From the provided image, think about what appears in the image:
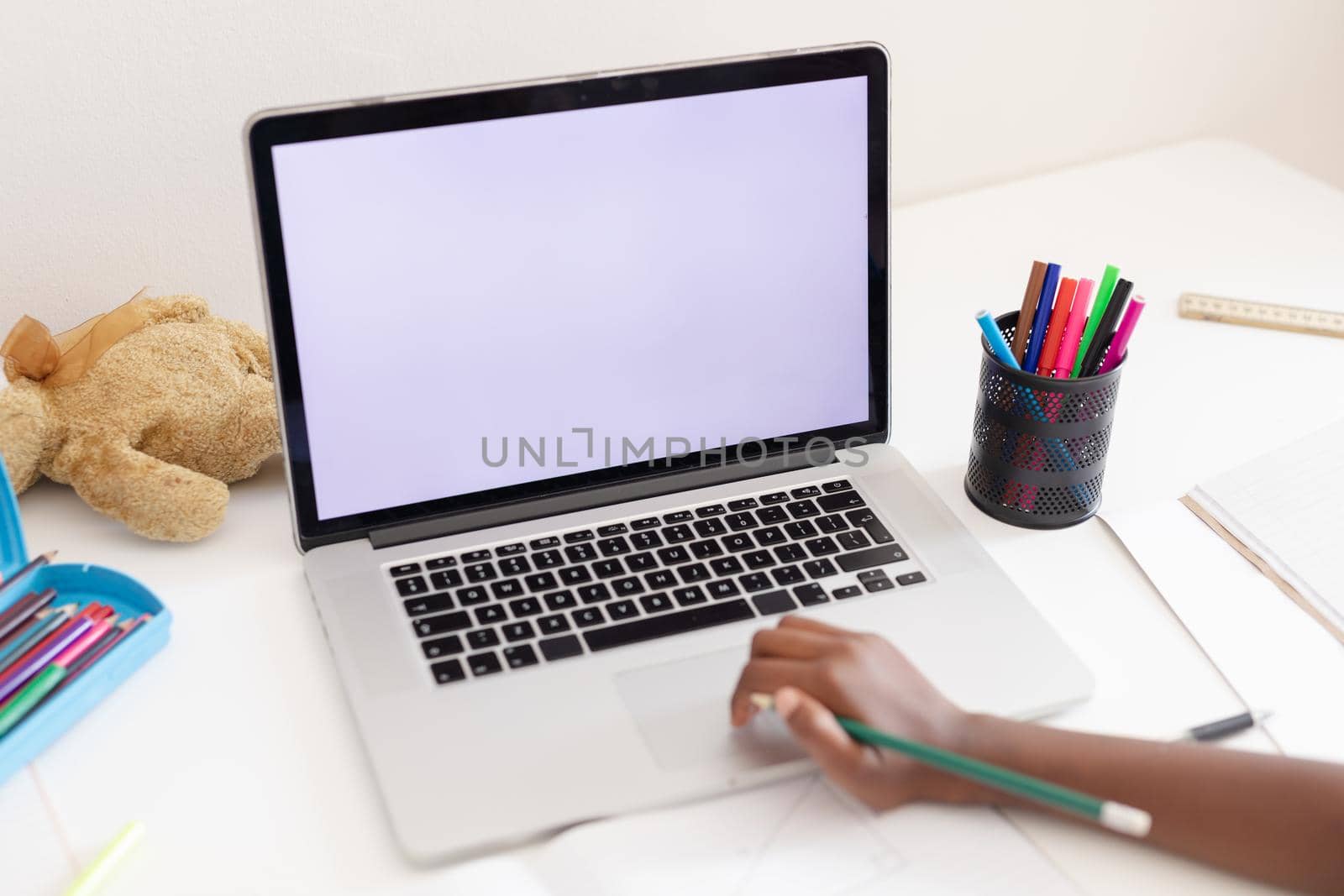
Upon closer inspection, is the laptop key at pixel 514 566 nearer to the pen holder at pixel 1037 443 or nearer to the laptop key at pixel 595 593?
the laptop key at pixel 595 593

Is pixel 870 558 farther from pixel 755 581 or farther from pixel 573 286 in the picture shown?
pixel 573 286

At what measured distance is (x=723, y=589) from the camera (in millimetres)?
722

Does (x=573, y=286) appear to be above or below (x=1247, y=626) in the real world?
above

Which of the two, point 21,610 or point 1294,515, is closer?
A: point 21,610

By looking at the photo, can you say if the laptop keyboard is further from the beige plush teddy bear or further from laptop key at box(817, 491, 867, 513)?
the beige plush teddy bear

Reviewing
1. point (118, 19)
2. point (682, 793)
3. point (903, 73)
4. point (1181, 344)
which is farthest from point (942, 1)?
point (682, 793)

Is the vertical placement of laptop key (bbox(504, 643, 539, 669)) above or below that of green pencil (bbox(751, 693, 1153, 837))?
below

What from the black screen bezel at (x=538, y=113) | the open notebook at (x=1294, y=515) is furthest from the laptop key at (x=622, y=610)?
the open notebook at (x=1294, y=515)

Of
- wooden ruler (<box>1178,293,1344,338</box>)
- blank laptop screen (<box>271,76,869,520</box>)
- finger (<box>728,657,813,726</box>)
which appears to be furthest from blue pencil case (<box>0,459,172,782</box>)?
wooden ruler (<box>1178,293,1344,338</box>)

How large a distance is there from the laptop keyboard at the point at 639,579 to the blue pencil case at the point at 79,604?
0.45 ft

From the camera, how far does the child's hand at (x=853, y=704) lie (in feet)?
1.91

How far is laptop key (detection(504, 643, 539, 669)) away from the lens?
2.18 feet

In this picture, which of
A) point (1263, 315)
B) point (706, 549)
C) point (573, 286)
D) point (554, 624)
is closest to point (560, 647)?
point (554, 624)

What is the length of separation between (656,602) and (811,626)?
0.35ft
